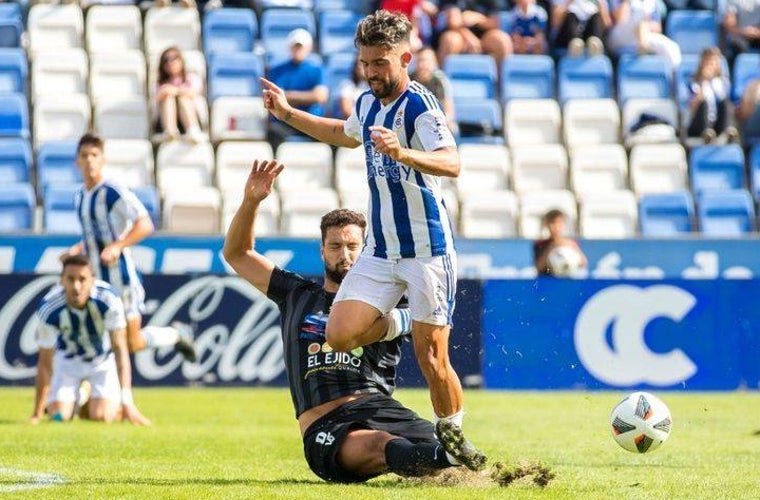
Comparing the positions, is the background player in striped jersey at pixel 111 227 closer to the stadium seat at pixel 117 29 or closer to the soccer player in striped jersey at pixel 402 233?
the soccer player in striped jersey at pixel 402 233

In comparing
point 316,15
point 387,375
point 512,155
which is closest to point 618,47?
point 512,155

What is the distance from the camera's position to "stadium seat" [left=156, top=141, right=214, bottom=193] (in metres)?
17.6

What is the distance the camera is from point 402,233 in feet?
24.4

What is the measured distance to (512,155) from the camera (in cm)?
1889

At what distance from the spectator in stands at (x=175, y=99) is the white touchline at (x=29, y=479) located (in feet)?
33.2

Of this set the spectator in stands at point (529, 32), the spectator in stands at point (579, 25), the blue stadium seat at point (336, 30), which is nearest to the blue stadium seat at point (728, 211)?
the spectator in stands at point (579, 25)

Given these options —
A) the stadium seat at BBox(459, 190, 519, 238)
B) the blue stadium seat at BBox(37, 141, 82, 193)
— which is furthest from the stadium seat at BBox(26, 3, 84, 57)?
the stadium seat at BBox(459, 190, 519, 238)

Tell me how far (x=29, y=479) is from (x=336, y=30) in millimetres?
13265

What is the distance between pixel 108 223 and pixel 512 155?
300 inches

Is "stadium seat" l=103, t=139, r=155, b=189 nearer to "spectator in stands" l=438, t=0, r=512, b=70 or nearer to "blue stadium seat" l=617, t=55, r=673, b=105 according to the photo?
"spectator in stands" l=438, t=0, r=512, b=70

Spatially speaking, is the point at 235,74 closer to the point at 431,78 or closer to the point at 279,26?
the point at 279,26

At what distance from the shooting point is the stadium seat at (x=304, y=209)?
56.4ft

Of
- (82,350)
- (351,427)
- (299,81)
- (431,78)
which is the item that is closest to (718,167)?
(431,78)

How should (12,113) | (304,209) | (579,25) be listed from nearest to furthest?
(304,209) → (12,113) → (579,25)
